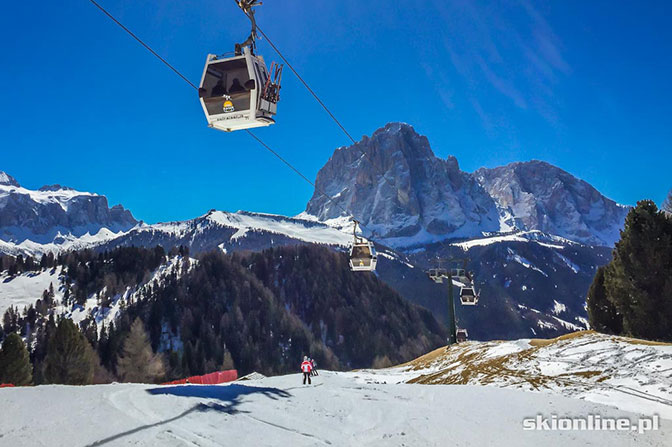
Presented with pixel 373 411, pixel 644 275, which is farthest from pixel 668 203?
pixel 373 411

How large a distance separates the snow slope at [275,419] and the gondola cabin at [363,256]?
55.0ft

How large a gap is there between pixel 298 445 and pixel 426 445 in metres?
3.18

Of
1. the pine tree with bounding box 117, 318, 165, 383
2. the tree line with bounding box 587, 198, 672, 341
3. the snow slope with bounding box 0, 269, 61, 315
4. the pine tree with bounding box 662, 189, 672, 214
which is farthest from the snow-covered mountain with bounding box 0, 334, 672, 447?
the snow slope with bounding box 0, 269, 61, 315

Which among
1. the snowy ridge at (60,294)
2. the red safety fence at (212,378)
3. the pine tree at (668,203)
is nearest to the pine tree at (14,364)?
the red safety fence at (212,378)

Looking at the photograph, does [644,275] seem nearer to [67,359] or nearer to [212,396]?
[212,396]

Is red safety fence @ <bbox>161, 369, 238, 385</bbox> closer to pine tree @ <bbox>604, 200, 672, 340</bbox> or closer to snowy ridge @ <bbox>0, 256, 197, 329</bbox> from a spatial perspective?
pine tree @ <bbox>604, 200, 672, 340</bbox>

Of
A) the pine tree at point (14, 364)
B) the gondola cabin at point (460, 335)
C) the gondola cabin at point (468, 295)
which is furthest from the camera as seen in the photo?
the gondola cabin at point (460, 335)

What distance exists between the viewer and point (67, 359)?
6334cm

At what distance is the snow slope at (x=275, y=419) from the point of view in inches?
421

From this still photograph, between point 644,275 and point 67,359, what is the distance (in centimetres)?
6276

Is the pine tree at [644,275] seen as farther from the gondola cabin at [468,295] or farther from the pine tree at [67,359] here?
the pine tree at [67,359]

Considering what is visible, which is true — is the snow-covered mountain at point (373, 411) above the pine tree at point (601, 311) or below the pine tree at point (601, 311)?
below

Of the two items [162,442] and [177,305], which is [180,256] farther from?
[162,442]

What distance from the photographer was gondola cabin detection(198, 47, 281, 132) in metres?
15.9
